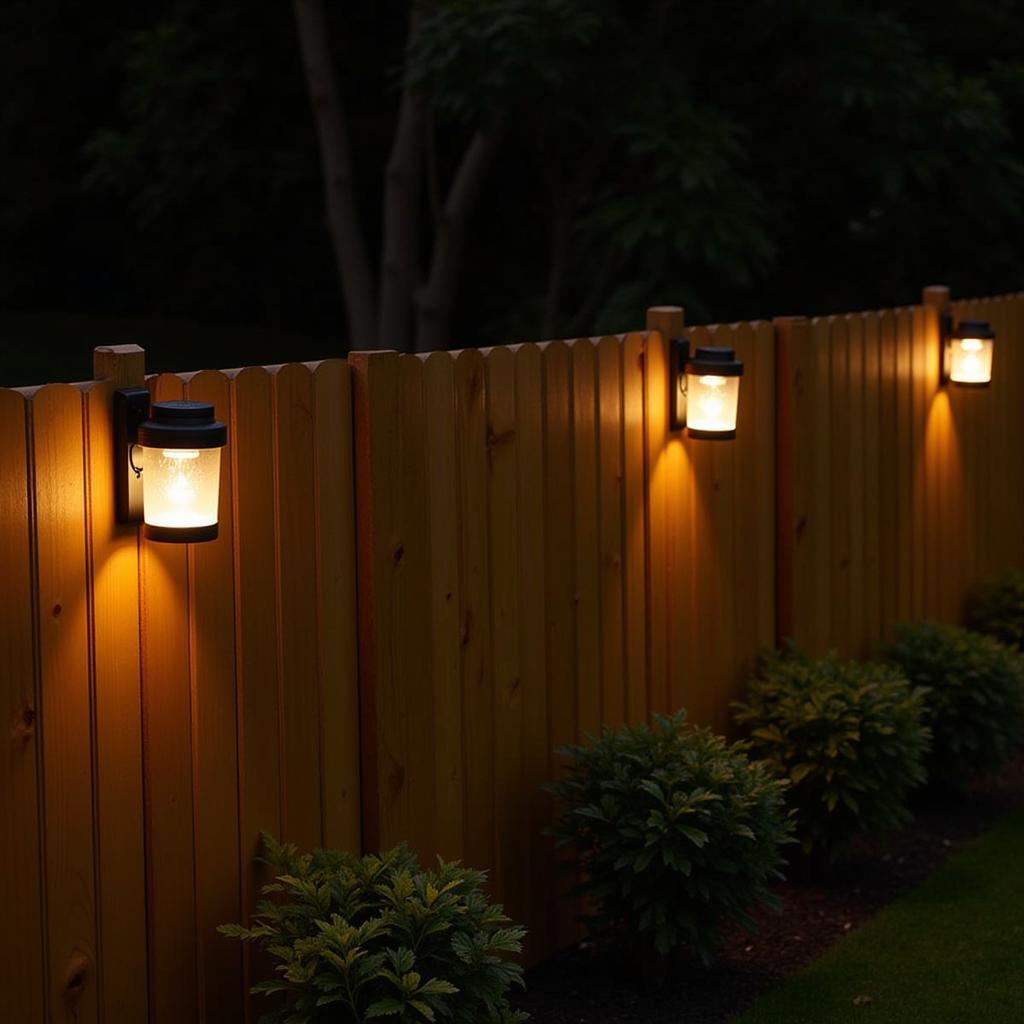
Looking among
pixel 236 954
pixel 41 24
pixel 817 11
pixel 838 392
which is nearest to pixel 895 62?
pixel 817 11

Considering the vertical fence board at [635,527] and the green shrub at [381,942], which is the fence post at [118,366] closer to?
the green shrub at [381,942]

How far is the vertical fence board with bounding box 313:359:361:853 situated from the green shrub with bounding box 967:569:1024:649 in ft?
14.9

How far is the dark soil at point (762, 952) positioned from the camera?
14.7 ft

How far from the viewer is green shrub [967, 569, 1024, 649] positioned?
25.2 feet

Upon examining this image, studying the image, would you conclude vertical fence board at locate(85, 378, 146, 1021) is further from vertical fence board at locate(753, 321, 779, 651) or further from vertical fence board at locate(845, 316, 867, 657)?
vertical fence board at locate(845, 316, 867, 657)

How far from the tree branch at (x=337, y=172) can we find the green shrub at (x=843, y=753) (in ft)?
28.9

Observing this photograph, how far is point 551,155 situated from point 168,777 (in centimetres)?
954

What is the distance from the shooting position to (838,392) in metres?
6.35

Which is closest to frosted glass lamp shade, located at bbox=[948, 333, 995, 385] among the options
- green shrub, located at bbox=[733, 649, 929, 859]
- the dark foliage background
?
green shrub, located at bbox=[733, 649, 929, 859]

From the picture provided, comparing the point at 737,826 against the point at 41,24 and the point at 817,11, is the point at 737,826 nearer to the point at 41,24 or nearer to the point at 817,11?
→ the point at 817,11

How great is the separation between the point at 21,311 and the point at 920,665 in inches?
464

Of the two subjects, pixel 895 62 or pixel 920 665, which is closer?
pixel 920 665

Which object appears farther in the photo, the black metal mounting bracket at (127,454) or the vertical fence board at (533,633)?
the vertical fence board at (533,633)

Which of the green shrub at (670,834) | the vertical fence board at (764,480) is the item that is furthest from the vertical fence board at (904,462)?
the green shrub at (670,834)
